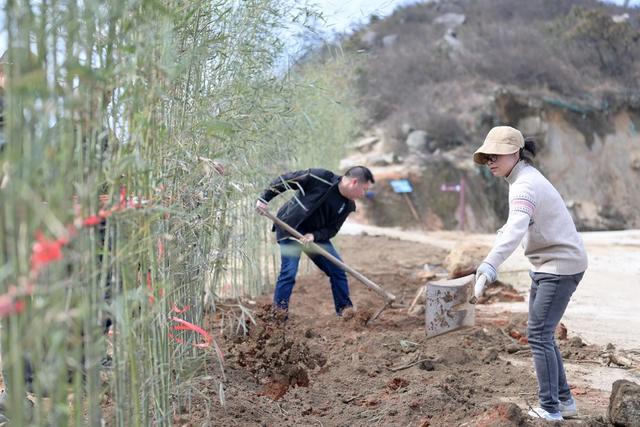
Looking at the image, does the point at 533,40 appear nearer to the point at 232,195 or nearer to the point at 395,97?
the point at 395,97

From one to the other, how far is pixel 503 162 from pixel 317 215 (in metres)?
2.56

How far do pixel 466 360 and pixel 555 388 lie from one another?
123 centimetres

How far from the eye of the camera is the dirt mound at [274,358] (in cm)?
420

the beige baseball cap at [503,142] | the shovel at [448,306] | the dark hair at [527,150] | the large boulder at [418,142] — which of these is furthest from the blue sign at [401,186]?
the beige baseball cap at [503,142]

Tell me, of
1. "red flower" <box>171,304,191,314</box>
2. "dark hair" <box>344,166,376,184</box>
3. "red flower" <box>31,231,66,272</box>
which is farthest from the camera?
"dark hair" <box>344,166,376,184</box>

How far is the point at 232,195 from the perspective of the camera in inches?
135

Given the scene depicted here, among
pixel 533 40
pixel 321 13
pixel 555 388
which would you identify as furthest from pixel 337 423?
pixel 533 40

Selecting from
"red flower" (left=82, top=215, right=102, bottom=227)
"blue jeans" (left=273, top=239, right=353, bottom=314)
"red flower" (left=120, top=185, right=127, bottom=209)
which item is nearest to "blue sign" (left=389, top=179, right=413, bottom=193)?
"blue jeans" (left=273, top=239, right=353, bottom=314)

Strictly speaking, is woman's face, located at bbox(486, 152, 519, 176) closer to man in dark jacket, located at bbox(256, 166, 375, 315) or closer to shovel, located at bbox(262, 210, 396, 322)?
shovel, located at bbox(262, 210, 396, 322)

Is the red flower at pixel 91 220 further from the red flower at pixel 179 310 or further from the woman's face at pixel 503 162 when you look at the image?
the woman's face at pixel 503 162

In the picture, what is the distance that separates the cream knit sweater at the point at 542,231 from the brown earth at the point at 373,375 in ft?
2.30

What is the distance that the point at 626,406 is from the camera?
3291 millimetres

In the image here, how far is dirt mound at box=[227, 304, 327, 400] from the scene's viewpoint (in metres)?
4.20

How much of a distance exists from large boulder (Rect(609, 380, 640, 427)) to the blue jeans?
2.67 metres
